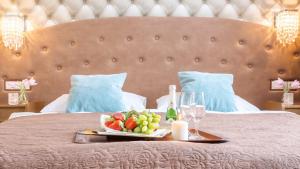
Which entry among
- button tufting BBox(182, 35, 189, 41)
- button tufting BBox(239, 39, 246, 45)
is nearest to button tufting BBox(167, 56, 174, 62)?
button tufting BBox(182, 35, 189, 41)

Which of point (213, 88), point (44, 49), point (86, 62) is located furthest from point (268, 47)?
point (44, 49)

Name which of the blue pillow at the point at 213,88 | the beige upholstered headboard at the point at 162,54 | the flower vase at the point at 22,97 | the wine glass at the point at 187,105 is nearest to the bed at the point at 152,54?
the beige upholstered headboard at the point at 162,54

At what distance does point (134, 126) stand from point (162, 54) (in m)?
1.84

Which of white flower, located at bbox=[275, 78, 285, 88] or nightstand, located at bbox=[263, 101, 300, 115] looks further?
white flower, located at bbox=[275, 78, 285, 88]

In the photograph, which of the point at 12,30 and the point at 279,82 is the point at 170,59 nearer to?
the point at 279,82

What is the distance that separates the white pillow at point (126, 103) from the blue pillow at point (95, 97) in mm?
A: 129

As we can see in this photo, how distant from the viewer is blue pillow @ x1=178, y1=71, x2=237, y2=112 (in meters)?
3.01

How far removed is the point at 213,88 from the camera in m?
3.08

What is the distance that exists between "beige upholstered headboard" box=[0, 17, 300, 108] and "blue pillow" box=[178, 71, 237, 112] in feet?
1.02

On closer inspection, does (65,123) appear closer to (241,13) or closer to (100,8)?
(100,8)

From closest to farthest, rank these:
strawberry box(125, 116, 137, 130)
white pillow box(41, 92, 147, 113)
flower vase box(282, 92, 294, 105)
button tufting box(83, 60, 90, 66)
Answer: strawberry box(125, 116, 137, 130)
white pillow box(41, 92, 147, 113)
flower vase box(282, 92, 294, 105)
button tufting box(83, 60, 90, 66)

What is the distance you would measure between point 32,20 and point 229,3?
1811mm

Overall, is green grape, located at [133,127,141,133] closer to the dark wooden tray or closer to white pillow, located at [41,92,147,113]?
the dark wooden tray

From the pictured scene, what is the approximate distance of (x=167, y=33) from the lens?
11.7 ft
